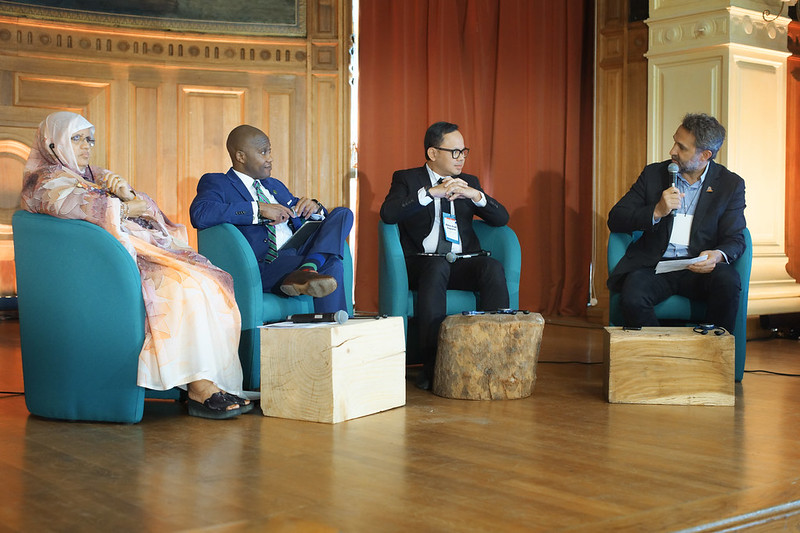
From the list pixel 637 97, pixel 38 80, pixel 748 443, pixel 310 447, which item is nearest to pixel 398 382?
pixel 310 447

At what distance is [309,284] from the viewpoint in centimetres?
316

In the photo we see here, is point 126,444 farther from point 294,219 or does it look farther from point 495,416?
point 294,219

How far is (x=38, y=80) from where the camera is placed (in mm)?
5633

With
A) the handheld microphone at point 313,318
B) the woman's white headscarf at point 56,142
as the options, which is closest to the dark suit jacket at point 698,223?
the handheld microphone at point 313,318

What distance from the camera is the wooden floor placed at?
1.80 m

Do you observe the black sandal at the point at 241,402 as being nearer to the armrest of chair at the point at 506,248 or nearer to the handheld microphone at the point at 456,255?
the handheld microphone at the point at 456,255

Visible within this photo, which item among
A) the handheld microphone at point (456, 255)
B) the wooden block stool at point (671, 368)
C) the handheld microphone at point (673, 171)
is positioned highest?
the handheld microphone at point (673, 171)

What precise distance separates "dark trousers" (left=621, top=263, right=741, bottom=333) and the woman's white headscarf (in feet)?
7.03

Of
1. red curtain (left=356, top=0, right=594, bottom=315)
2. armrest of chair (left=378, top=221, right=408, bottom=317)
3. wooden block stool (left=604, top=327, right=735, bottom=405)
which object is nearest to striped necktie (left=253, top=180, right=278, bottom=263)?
armrest of chair (left=378, top=221, right=408, bottom=317)

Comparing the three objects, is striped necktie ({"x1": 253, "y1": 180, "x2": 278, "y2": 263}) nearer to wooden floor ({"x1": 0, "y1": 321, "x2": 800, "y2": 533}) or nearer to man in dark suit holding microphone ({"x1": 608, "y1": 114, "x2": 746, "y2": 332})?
wooden floor ({"x1": 0, "y1": 321, "x2": 800, "y2": 533})

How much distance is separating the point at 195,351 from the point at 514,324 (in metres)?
1.09

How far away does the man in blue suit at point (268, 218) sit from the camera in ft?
11.1

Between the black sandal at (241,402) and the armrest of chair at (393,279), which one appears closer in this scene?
the black sandal at (241,402)

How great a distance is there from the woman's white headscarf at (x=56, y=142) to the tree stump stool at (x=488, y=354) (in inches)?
55.3
